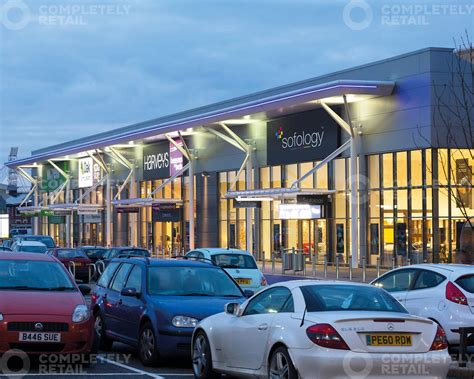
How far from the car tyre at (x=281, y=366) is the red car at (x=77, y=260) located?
25.1 m

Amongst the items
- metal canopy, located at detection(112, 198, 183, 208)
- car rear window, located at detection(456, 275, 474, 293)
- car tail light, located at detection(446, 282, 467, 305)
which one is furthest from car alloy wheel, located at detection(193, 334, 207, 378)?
metal canopy, located at detection(112, 198, 183, 208)

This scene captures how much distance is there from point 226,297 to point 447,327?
10.7ft

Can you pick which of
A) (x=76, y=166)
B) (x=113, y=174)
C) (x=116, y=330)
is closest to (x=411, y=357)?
(x=116, y=330)

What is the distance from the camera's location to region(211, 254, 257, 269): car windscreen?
24.4m

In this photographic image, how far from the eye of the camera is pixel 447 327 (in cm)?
1394

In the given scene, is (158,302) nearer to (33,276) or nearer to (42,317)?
(42,317)

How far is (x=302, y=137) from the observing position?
43.8 m

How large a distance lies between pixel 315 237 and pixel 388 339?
34649 millimetres

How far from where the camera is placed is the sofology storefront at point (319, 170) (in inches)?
1453

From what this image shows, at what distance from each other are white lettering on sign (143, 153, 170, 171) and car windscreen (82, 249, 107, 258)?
57.4 ft

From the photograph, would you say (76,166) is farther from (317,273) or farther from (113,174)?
(317,273)

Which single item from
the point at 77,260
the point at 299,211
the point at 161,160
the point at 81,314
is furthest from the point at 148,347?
the point at 161,160

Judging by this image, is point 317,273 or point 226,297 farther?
point 317,273

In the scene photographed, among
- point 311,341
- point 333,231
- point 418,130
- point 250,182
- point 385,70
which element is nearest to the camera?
point 311,341
